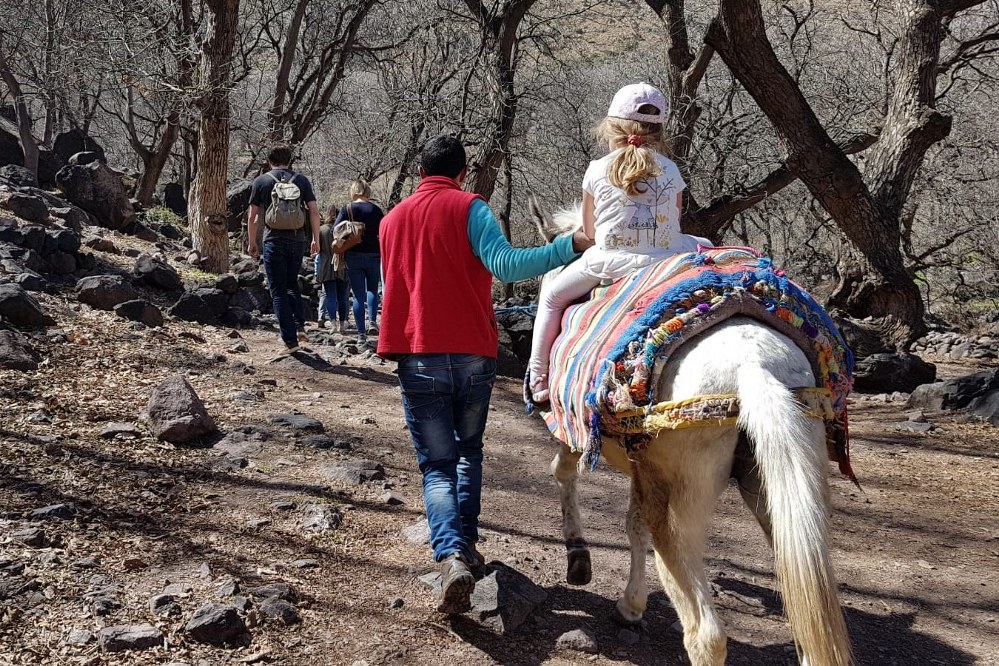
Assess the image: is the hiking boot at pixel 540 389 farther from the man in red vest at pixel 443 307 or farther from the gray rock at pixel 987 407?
the gray rock at pixel 987 407

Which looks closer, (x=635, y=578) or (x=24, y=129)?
Answer: (x=635, y=578)

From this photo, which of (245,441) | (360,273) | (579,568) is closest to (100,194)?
(360,273)

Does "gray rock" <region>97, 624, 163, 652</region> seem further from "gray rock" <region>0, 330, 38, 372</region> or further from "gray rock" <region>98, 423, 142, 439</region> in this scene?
"gray rock" <region>0, 330, 38, 372</region>

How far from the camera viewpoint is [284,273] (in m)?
8.45

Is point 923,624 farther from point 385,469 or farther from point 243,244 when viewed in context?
point 243,244

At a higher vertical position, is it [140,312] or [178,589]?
[140,312]

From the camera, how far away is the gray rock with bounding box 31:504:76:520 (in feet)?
13.6

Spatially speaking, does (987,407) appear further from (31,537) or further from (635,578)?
(31,537)

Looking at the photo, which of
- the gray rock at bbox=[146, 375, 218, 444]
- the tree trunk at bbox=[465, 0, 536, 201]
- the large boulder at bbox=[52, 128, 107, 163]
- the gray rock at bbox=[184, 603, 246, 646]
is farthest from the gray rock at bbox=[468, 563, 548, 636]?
the large boulder at bbox=[52, 128, 107, 163]

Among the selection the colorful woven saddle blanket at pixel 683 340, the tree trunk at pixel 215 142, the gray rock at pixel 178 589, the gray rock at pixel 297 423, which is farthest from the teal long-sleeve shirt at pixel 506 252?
the tree trunk at pixel 215 142

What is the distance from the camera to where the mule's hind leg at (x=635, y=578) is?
12.2 ft

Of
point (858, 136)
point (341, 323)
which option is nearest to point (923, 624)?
point (341, 323)

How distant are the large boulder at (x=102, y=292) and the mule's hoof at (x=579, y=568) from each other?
6.90 metres

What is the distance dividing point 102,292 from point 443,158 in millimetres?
6638
